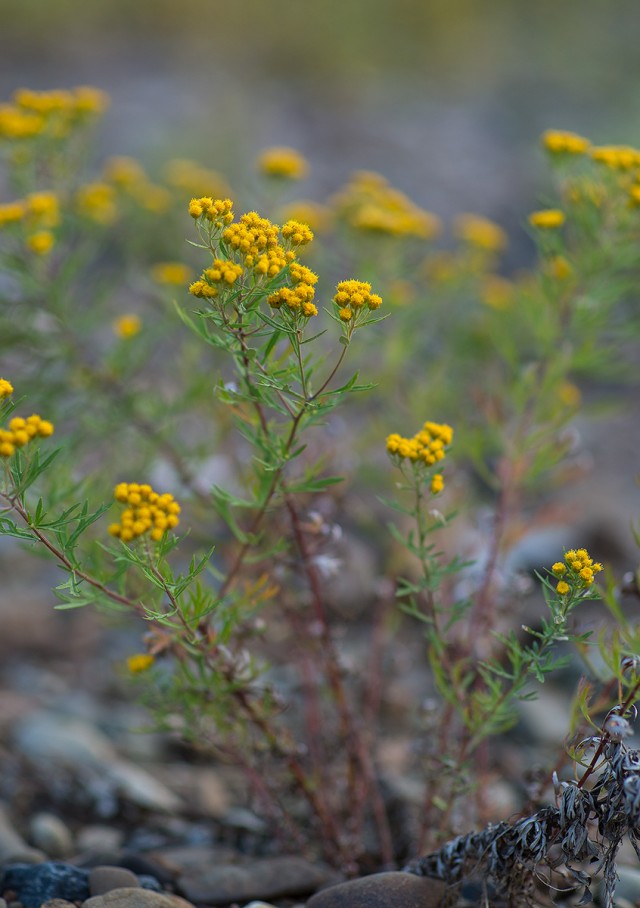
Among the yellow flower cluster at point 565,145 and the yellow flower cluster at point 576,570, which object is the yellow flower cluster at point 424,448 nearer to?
the yellow flower cluster at point 576,570

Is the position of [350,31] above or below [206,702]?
above

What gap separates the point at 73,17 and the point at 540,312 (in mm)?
12783

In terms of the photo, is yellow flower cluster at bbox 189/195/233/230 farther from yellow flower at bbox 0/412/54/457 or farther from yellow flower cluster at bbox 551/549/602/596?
yellow flower cluster at bbox 551/549/602/596

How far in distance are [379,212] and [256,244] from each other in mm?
1675

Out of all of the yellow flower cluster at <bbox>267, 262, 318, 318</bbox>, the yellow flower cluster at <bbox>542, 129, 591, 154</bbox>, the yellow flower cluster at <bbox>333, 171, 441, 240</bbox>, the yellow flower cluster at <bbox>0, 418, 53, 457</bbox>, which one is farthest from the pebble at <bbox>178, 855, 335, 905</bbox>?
the yellow flower cluster at <bbox>542, 129, 591, 154</bbox>

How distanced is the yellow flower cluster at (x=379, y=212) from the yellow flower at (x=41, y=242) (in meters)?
1.09

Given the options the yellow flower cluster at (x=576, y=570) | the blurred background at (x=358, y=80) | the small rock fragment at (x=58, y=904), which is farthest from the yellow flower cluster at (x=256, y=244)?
the blurred background at (x=358, y=80)

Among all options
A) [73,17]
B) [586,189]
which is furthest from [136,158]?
[586,189]

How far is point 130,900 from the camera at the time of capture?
200 cm

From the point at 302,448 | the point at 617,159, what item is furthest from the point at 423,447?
the point at 617,159

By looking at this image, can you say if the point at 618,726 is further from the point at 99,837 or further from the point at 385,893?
the point at 99,837

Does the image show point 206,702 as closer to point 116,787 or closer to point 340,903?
point 340,903

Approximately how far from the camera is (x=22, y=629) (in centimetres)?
395

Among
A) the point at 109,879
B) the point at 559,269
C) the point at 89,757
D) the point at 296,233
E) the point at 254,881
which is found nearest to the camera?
the point at 296,233
